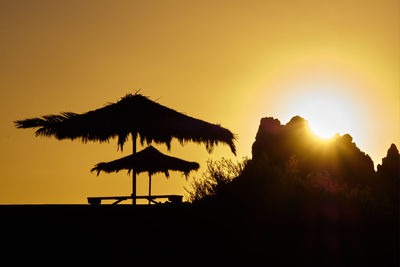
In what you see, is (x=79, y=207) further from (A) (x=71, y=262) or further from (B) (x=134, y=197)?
(B) (x=134, y=197)

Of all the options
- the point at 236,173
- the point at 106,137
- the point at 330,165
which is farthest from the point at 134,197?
the point at 330,165

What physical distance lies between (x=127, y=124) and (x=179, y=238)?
3.17 m

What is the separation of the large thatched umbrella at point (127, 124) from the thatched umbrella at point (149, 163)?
3702 millimetres

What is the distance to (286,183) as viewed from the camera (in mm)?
9305

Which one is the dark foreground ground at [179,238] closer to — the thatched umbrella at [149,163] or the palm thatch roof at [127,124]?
the palm thatch roof at [127,124]

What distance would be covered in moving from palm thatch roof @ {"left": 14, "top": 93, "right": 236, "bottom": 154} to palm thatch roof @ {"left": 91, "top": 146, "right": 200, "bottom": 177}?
368cm

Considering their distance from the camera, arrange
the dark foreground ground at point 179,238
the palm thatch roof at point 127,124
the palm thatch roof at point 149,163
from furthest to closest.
→ the palm thatch roof at point 149,163, the palm thatch roof at point 127,124, the dark foreground ground at point 179,238

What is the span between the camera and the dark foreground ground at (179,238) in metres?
8.05

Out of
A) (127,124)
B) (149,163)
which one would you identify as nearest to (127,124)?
(127,124)

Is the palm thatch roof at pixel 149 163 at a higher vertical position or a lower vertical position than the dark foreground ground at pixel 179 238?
higher

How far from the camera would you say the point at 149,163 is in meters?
15.4

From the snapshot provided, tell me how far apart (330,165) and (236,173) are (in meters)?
40.2

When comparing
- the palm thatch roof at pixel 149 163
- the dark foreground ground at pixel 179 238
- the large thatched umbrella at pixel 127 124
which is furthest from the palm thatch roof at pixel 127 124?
the palm thatch roof at pixel 149 163

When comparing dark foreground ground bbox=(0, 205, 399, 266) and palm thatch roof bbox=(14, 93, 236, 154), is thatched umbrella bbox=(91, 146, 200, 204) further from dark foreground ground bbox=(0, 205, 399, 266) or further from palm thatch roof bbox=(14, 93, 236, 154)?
dark foreground ground bbox=(0, 205, 399, 266)
